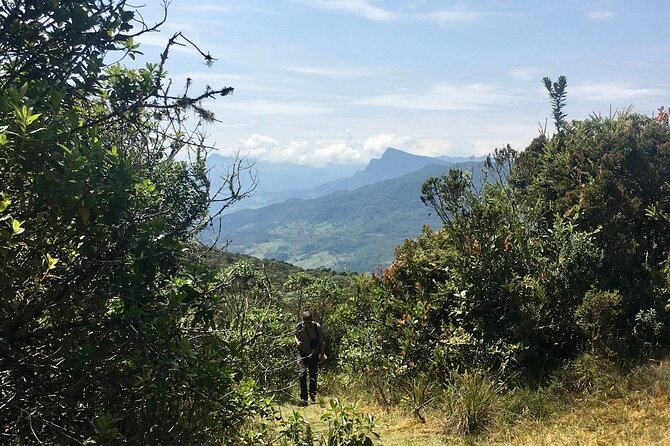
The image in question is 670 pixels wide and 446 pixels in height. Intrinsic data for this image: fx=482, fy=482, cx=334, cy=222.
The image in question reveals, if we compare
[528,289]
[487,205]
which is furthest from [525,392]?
[487,205]

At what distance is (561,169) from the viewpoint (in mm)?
9469

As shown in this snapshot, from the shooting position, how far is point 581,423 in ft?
19.2

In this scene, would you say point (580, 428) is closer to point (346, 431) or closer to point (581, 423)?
point (581, 423)

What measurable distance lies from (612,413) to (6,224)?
665 centimetres

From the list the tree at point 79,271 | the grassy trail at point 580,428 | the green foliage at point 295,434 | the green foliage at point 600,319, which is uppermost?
the tree at point 79,271

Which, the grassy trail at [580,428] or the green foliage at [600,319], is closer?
the grassy trail at [580,428]

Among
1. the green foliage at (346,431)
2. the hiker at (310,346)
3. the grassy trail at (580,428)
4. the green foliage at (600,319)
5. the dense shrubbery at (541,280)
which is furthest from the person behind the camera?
the hiker at (310,346)

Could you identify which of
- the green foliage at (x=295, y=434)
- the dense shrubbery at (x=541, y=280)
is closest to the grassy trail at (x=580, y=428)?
the dense shrubbery at (x=541, y=280)

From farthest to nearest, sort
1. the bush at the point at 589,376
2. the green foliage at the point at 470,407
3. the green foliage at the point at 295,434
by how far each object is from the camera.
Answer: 1. the bush at the point at 589,376
2. the green foliage at the point at 470,407
3. the green foliage at the point at 295,434

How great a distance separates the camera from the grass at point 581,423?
5.48 m

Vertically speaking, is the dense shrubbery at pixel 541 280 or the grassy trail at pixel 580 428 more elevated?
the dense shrubbery at pixel 541 280

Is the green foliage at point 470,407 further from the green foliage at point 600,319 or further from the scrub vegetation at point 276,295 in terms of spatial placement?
the green foliage at point 600,319

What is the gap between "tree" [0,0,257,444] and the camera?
2.53 metres

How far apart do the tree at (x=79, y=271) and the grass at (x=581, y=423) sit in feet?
11.6
